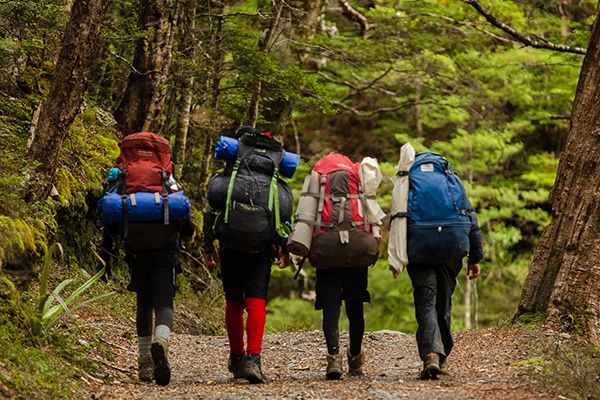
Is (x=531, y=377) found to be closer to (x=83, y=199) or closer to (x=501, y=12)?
(x=83, y=199)

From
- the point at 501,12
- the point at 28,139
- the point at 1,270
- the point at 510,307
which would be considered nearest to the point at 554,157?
the point at 510,307

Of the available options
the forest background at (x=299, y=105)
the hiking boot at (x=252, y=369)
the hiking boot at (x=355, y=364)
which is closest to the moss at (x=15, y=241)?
the forest background at (x=299, y=105)

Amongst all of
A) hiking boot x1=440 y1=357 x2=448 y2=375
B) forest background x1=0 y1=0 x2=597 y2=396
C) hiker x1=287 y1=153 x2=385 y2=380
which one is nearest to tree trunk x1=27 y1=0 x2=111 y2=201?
forest background x1=0 y1=0 x2=597 y2=396

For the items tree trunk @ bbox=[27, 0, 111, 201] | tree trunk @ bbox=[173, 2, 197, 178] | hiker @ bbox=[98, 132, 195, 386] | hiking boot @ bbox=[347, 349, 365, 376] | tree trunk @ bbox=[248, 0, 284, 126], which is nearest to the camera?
hiker @ bbox=[98, 132, 195, 386]

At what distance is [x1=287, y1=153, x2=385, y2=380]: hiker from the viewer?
6.11 m

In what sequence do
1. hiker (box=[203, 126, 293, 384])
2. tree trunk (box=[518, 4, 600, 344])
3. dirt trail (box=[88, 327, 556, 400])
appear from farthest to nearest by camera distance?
tree trunk (box=[518, 4, 600, 344]), hiker (box=[203, 126, 293, 384]), dirt trail (box=[88, 327, 556, 400])

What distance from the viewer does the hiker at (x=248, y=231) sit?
235 inches

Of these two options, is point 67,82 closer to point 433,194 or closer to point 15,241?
point 15,241

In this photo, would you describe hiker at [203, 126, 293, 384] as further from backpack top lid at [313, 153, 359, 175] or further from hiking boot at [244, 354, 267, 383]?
backpack top lid at [313, 153, 359, 175]

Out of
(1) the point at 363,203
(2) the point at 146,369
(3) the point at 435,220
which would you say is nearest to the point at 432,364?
(3) the point at 435,220

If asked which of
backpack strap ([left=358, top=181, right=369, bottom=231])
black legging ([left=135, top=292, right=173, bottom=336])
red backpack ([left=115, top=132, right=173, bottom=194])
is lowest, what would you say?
black legging ([left=135, top=292, right=173, bottom=336])

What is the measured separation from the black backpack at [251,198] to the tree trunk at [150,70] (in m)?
4.14

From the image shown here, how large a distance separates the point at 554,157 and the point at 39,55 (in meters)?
20.8

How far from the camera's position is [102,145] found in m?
10.5
